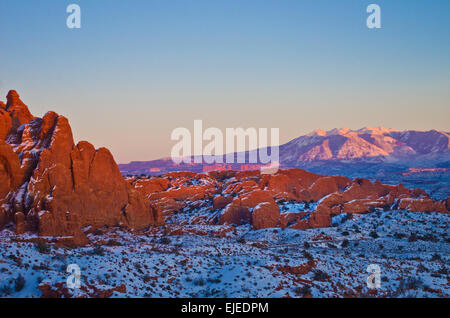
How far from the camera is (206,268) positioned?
27328mm

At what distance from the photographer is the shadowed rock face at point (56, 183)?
3425 centimetres

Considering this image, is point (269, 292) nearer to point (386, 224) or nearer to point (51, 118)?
point (51, 118)

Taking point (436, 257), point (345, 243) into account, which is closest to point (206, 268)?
point (345, 243)

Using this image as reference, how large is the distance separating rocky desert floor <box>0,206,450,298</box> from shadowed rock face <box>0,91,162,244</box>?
2.28m

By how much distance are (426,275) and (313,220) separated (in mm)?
26710

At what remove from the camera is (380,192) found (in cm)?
8075

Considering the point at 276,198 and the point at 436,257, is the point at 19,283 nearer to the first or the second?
the point at 436,257

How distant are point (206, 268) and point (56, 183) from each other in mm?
20002

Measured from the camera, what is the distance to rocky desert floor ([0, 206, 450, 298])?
785 inches

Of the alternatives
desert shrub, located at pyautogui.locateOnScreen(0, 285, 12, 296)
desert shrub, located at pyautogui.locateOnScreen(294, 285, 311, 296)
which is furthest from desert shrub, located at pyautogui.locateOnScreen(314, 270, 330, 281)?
desert shrub, located at pyautogui.locateOnScreen(0, 285, 12, 296)

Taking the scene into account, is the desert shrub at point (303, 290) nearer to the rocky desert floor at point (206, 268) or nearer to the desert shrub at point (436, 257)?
the rocky desert floor at point (206, 268)

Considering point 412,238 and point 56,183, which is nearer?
point 56,183

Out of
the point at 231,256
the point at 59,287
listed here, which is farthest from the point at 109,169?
the point at 59,287
